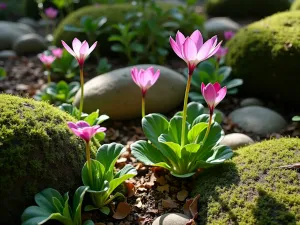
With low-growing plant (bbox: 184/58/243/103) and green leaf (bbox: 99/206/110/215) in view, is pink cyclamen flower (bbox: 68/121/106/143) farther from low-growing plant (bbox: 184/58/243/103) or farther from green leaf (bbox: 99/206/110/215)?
low-growing plant (bbox: 184/58/243/103)

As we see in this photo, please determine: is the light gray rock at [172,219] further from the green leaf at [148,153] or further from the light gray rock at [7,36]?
the light gray rock at [7,36]

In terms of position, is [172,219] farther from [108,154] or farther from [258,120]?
[258,120]

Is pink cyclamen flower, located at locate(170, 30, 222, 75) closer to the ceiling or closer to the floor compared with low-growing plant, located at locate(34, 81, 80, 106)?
closer to the ceiling

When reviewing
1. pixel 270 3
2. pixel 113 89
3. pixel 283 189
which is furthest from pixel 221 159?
pixel 270 3

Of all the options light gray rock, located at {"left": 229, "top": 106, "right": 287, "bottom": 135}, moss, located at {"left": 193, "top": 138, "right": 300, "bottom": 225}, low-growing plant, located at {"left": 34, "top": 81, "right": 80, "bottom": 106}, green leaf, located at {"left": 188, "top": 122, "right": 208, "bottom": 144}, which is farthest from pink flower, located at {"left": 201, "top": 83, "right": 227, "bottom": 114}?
low-growing plant, located at {"left": 34, "top": 81, "right": 80, "bottom": 106}

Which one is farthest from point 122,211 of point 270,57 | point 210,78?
point 270,57

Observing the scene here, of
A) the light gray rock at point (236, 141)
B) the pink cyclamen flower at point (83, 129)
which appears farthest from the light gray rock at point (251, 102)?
the pink cyclamen flower at point (83, 129)
